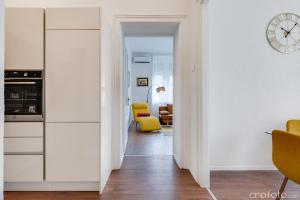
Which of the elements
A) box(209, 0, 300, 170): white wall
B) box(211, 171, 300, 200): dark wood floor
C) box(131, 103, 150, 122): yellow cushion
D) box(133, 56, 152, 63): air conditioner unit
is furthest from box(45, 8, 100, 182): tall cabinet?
box(133, 56, 152, 63): air conditioner unit

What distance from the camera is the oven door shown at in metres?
2.49

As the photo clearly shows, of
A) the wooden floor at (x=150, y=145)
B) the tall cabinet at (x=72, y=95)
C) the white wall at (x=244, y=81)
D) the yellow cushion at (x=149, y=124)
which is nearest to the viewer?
the tall cabinet at (x=72, y=95)

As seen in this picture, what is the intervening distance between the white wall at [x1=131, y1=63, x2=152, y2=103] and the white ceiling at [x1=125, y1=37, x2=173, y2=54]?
0.62 m

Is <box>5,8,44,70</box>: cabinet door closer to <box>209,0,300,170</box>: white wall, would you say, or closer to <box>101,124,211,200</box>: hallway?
<box>101,124,211,200</box>: hallway

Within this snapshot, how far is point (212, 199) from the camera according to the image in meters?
2.38

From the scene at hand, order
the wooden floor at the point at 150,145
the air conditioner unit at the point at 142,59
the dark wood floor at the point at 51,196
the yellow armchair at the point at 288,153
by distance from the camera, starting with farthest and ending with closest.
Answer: the air conditioner unit at the point at 142,59
the wooden floor at the point at 150,145
the dark wood floor at the point at 51,196
the yellow armchair at the point at 288,153

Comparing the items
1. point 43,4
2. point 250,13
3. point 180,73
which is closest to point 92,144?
point 180,73

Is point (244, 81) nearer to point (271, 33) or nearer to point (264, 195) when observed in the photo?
point (271, 33)

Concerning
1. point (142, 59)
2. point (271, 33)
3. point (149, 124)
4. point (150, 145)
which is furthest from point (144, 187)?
point (142, 59)

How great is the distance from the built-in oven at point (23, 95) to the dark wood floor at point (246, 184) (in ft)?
7.22

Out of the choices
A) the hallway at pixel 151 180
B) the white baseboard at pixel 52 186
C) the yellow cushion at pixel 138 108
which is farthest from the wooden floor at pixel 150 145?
the yellow cushion at pixel 138 108

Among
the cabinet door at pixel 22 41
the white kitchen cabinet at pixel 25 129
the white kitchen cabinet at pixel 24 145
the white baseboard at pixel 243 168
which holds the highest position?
the cabinet door at pixel 22 41

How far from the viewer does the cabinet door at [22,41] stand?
250 cm

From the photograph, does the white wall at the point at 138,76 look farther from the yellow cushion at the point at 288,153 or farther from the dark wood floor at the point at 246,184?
the yellow cushion at the point at 288,153
